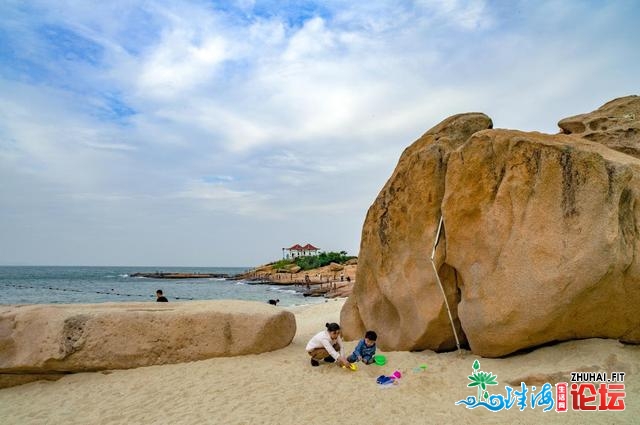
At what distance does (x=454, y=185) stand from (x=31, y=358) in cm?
875

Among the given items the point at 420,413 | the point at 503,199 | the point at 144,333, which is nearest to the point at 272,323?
the point at 144,333

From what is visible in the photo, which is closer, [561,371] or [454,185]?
[561,371]

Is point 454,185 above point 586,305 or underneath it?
above

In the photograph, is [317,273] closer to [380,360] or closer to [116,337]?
[116,337]

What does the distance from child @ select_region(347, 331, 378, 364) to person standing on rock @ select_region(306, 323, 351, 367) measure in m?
0.23

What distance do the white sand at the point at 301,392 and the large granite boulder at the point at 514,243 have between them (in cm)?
54

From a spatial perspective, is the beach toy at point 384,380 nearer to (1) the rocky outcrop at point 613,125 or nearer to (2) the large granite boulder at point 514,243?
(2) the large granite boulder at point 514,243

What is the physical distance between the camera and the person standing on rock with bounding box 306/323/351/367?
797cm

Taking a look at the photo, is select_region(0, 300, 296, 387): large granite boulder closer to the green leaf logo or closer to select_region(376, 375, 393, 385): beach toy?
select_region(376, 375, 393, 385): beach toy

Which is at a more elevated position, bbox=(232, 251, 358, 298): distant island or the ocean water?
bbox=(232, 251, 358, 298): distant island

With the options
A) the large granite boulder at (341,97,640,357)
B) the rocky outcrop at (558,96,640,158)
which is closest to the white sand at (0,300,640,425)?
the large granite boulder at (341,97,640,357)

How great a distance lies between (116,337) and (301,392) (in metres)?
4.35

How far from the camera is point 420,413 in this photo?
5637mm

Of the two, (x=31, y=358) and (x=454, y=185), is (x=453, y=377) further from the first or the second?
(x=31, y=358)
